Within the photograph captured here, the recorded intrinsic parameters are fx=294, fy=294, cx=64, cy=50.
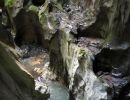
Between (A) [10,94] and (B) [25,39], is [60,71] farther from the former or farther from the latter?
(A) [10,94]

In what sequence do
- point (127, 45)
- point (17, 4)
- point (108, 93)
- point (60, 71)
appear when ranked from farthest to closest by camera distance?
point (17, 4) < point (60, 71) < point (127, 45) < point (108, 93)

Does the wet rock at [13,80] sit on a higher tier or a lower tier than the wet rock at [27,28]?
higher

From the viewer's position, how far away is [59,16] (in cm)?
1038

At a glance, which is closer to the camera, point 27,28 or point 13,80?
point 13,80

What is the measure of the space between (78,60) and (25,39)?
185 inches

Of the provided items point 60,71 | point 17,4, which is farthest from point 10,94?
point 17,4

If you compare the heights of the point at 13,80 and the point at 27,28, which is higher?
the point at 13,80

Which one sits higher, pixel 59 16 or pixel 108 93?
pixel 59 16

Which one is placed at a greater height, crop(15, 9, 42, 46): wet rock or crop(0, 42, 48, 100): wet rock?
crop(0, 42, 48, 100): wet rock

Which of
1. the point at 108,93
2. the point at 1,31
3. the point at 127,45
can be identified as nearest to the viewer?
the point at 1,31

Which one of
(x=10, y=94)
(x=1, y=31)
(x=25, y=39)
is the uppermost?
(x=1, y=31)

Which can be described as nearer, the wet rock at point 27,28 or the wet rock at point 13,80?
the wet rock at point 13,80

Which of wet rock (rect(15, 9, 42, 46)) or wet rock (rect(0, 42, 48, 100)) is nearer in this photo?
wet rock (rect(0, 42, 48, 100))

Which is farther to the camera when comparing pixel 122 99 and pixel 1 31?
pixel 122 99
